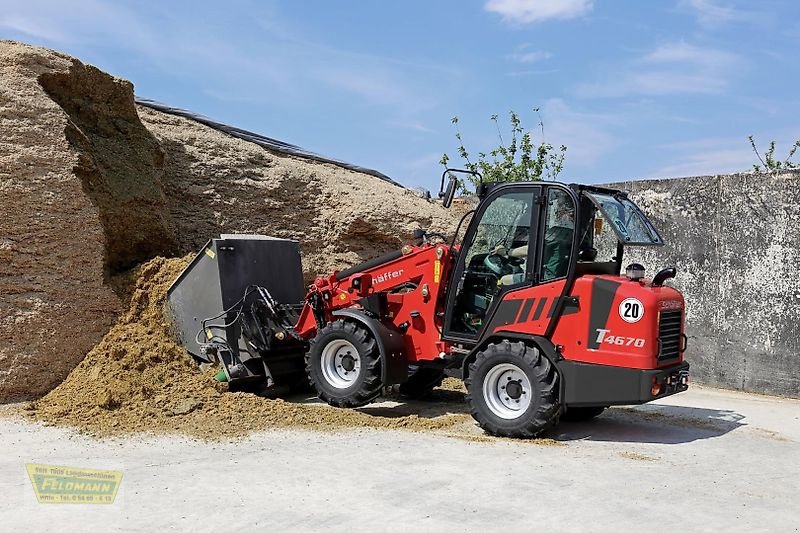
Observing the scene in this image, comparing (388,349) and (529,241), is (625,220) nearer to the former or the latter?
(529,241)

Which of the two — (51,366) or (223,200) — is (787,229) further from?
(51,366)

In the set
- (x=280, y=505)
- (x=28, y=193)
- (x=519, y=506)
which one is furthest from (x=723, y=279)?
(x=28, y=193)

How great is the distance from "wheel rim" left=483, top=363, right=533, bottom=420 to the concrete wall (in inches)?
179

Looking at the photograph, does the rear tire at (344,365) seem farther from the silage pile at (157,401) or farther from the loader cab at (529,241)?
the loader cab at (529,241)

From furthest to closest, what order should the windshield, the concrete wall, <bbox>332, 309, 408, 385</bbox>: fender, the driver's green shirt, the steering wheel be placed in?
the concrete wall → <bbox>332, 309, 408, 385</bbox>: fender → the steering wheel → the driver's green shirt → the windshield

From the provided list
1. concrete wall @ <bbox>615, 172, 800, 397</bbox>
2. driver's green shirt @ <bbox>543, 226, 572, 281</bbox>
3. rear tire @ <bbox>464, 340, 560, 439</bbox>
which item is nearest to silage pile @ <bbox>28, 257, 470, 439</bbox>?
rear tire @ <bbox>464, 340, 560, 439</bbox>

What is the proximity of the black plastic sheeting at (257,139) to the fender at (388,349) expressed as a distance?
5657 millimetres

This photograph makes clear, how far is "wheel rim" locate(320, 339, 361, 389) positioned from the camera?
7566 millimetres

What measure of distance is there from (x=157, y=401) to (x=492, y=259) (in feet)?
10.6

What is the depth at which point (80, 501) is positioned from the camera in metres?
4.79

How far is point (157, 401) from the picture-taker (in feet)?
23.5

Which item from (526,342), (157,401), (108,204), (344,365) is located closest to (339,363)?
(344,365)

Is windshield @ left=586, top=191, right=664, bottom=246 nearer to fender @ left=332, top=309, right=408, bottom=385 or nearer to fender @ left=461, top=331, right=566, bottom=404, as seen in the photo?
fender @ left=461, top=331, right=566, bottom=404

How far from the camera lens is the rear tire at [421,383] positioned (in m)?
8.20
